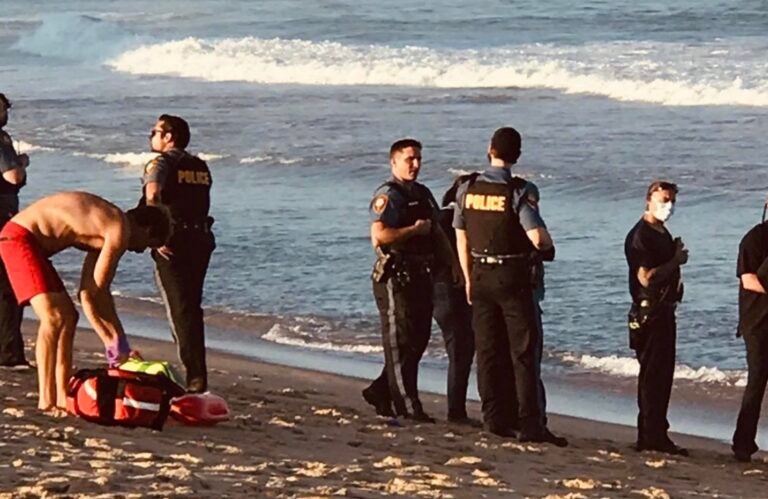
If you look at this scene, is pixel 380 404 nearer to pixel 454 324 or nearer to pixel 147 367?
pixel 454 324

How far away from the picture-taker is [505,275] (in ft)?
28.3

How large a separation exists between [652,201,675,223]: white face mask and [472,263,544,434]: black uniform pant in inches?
31.0

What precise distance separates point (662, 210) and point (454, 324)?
135 cm

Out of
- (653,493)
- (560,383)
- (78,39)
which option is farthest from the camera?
(78,39)

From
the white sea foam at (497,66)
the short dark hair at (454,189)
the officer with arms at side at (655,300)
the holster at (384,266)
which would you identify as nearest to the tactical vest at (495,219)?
the short dark hair at (454,189)

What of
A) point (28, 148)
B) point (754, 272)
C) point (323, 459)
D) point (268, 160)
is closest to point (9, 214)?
point (323, 459)

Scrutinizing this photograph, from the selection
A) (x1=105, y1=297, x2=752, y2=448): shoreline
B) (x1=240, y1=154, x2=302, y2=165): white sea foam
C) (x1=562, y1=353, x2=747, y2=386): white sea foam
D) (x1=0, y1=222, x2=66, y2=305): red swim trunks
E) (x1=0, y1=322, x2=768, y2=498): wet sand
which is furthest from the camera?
(x1=240, y1=154, x2=302, y2=165): white sea foam

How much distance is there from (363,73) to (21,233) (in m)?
27.6

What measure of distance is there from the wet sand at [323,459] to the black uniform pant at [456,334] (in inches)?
10.9

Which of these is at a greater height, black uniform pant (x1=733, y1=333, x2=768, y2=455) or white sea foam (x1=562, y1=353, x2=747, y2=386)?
black uniform pant (x1=733, y1=333, x2=768, y2=455)

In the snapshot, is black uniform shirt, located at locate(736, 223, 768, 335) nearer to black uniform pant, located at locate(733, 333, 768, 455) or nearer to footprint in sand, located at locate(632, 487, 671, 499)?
black uniform pant, located at locate(733, 333, 768, 455)

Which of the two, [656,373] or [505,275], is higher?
[505,275]

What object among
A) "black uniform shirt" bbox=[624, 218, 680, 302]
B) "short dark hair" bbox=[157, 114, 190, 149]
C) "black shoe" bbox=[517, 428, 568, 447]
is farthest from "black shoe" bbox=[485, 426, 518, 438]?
"short dark hair" bbox=[157, 114, 190, 149]

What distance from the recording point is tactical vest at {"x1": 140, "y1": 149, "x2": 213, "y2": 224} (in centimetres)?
893
